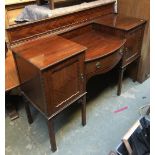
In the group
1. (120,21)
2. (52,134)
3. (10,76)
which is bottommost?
(52,134)

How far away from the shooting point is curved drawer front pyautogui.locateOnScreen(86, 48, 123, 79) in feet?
4.63

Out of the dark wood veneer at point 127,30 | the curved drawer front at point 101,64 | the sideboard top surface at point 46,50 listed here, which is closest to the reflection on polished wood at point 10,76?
the sideboard top surface at point 46,50

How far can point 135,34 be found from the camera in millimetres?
1770

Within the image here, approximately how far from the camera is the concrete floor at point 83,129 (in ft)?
4.86

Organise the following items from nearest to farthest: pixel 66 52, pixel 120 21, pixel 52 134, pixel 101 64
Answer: pixel 66 52, pixel 52 134, pixel 101 64, pixel 120 21

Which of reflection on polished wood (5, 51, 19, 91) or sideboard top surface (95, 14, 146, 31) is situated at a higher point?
sideboard top surface (95, 14, 146, 31)

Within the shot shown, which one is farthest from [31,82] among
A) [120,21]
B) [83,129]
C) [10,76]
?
[120,21]

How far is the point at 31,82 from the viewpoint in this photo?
125 cm

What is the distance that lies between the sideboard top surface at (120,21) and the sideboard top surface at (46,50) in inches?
23.0

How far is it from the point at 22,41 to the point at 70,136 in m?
0.87

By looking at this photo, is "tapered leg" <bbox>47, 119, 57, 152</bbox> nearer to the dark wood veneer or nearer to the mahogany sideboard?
the mahogany sideboard

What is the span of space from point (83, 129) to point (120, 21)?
1.10m


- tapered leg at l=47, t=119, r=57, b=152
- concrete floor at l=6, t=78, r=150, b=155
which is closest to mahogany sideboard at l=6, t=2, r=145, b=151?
tapered leg at l=47, t=119, r=57, b=152

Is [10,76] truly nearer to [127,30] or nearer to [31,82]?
A: [31,82]
